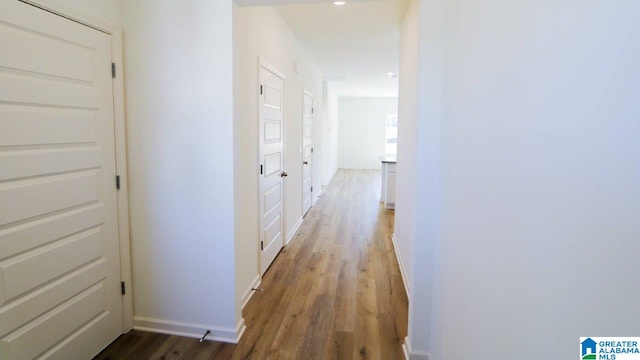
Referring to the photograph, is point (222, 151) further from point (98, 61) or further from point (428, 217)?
point (428, 217)

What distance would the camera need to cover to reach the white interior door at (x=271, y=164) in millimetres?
3316

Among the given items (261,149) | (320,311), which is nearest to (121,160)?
(261,149)

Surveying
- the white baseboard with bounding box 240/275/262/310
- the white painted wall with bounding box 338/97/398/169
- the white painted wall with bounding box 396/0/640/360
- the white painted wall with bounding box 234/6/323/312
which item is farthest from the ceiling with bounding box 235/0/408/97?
the white painted wall with bounding box 338/97/398/169

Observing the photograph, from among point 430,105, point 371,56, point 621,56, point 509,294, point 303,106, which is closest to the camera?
point 621,56

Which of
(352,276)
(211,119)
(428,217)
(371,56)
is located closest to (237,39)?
(211,119)

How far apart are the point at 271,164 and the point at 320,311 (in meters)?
1.52

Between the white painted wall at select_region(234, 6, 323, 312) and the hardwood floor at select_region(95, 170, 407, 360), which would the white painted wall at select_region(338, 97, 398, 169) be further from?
the white painted wall at select_region(234, 6, 323, 312)

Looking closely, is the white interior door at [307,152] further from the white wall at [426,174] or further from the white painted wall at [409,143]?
the white wall at [426,174]

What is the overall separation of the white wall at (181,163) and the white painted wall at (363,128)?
35.2 feet

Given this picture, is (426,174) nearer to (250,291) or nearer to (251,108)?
(251,108)

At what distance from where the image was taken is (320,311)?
112 inches

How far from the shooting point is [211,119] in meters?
2.28

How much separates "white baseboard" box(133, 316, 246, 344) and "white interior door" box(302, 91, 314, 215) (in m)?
3.30

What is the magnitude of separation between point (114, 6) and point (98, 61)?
1.31 feet
